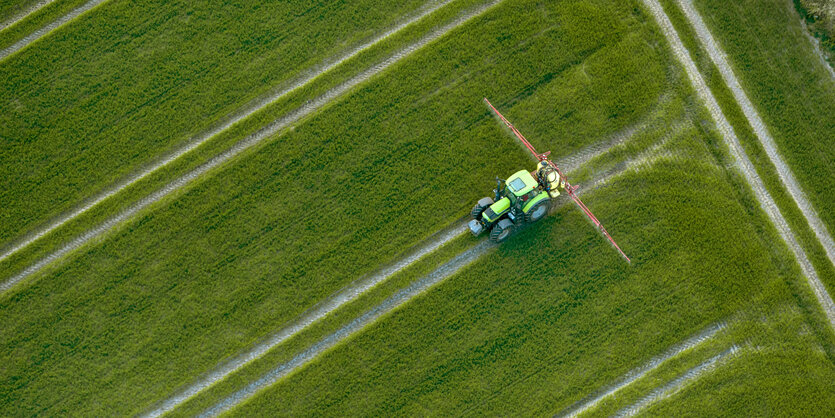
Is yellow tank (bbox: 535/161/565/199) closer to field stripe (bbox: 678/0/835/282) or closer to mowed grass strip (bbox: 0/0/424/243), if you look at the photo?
field stripe (bbox: 678/0/835/282)

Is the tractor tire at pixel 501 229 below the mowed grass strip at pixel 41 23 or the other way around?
below

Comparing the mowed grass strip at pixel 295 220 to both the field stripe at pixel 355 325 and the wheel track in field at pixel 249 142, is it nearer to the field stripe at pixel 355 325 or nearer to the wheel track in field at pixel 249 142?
the wheel track in field at pixel 249 142

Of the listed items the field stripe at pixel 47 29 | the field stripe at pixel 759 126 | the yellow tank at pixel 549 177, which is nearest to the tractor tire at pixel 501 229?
the yellow tank at pixel 549 177

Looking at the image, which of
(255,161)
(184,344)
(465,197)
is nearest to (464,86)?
(465,197)

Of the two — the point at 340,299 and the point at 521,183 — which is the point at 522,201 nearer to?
the point at 521,183

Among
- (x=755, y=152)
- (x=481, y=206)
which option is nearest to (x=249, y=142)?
(x=481, y=206)

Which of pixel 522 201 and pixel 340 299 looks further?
pixel 340 299
